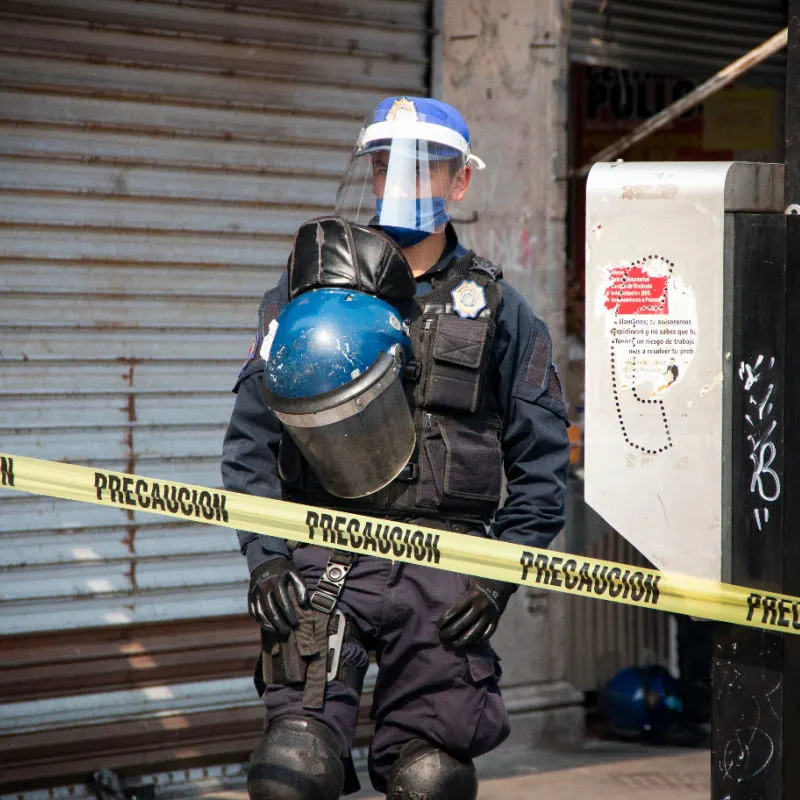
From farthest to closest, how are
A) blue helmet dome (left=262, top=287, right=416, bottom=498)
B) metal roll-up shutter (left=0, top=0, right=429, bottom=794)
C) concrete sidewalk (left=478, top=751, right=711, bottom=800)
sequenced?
concrete sidewalk (left=478, top=751, right=711, bottom=800)
metal roll-up shutter (left=0, top=0, right=429, bottom=794)
blue helmet dome (left=262, top=287, right=416, bottom=498)

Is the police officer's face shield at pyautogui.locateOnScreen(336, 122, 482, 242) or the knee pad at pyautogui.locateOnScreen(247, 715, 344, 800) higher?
the police officer's face shield at pyautogui.locateOnScreen(336, 122, 482, 242)

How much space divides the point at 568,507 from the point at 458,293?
3173mm

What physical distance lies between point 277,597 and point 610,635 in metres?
3.71

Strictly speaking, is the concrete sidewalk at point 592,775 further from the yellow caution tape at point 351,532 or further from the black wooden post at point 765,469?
the yellow caution tape at point 351,532

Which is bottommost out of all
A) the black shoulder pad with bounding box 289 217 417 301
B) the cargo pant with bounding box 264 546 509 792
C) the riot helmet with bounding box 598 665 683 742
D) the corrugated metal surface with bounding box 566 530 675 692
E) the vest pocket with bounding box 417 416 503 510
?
the riot helmet with bounding box 598 665 683 742

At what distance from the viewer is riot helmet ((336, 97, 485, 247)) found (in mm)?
3592

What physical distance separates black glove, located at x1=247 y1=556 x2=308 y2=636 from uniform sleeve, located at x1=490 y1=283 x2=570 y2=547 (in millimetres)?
566

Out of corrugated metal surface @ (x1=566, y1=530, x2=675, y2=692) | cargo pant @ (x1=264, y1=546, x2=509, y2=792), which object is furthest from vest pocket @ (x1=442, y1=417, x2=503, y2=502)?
corrugated metal surface @ (x1=566, y1=530, x2=675, y2=692)

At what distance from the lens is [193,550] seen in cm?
550

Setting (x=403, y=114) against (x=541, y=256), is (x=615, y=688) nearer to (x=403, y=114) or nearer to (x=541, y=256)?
(x=541, y=256)

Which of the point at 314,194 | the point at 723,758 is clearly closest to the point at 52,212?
the point at 314,194

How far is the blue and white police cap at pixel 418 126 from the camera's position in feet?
11.8

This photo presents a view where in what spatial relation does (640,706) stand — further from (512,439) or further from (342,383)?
(342,383)

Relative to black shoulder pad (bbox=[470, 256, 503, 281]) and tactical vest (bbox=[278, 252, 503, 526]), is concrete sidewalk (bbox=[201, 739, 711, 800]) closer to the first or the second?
tactical vest (bbox=[278, 252, 503, 526])
